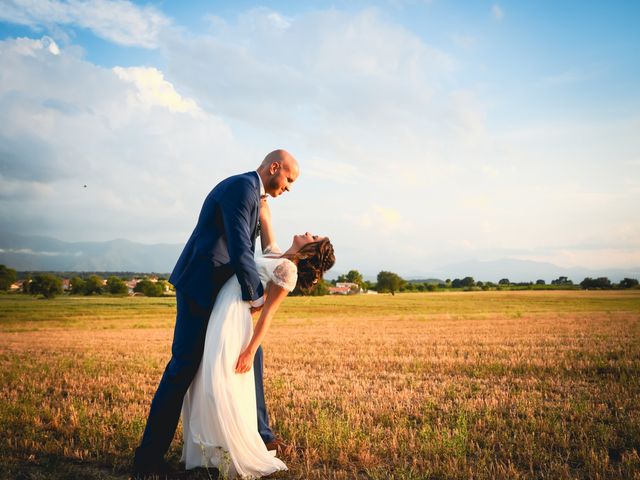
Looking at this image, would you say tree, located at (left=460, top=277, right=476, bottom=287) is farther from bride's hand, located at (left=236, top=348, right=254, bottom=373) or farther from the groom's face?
bride's hand, located at (left=236, top=348, right=254, bottom=373)

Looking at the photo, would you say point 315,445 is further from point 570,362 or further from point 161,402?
point 570,362

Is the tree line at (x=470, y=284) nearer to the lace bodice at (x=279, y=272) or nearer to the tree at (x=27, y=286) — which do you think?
the tree at (x=27, y=286)

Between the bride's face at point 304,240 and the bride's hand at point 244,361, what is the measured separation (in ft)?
3.46

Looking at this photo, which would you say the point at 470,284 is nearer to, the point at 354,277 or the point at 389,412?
the point at 354,277

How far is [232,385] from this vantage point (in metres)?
3.79

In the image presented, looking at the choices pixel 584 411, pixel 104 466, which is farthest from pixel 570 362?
pixel 104 466

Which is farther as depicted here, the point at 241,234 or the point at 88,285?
the point at 88,285

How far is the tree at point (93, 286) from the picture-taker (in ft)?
243

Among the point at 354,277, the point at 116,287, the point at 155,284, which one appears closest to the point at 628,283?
the point at 354,277

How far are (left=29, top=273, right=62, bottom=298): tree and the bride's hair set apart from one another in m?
67.4

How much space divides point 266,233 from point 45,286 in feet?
220

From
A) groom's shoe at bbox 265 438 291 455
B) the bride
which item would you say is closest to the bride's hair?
the bride

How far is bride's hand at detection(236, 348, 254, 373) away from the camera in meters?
3.85

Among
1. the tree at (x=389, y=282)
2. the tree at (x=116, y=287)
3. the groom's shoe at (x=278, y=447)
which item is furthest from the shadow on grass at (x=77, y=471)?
the tree at (x=389, y=282)
